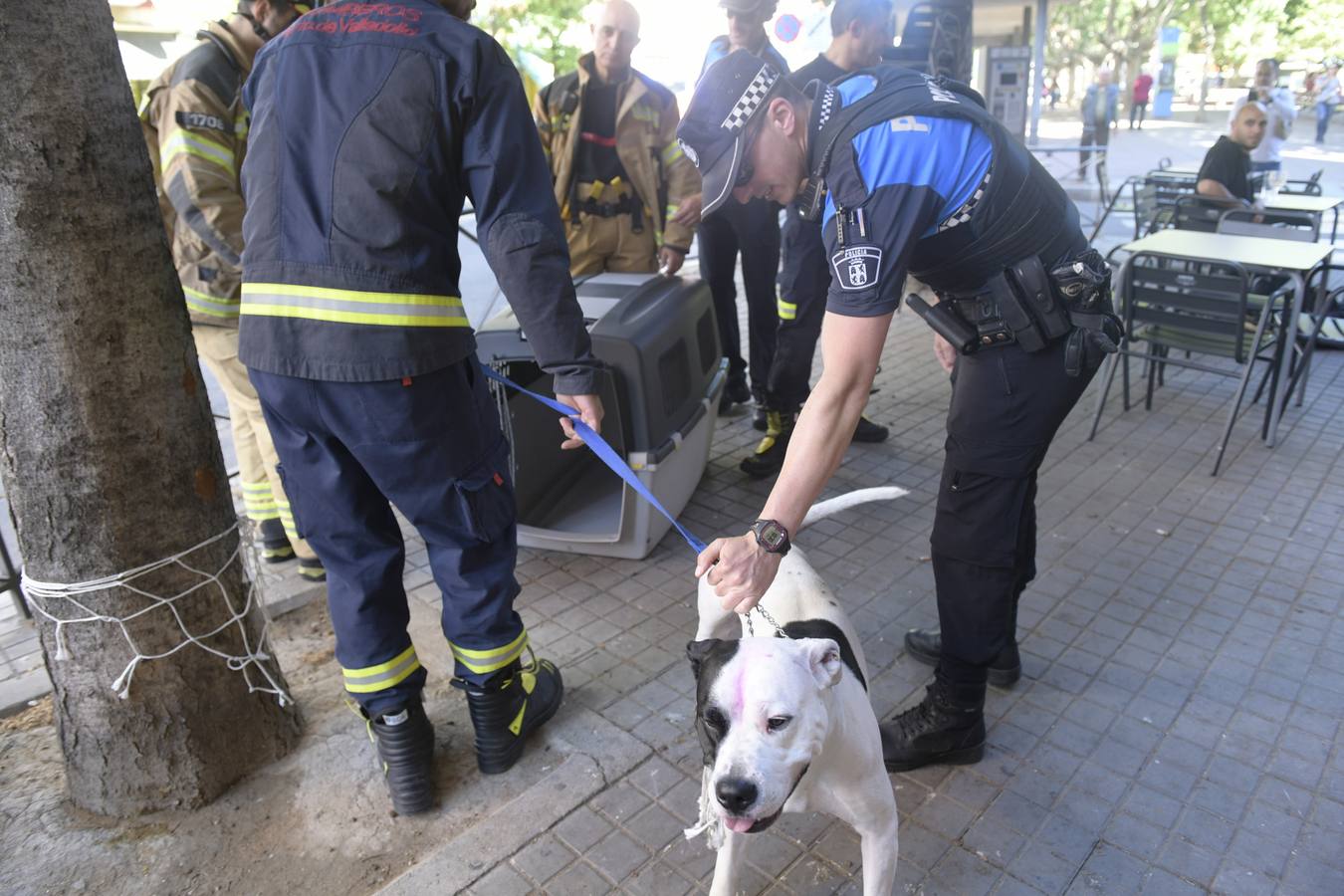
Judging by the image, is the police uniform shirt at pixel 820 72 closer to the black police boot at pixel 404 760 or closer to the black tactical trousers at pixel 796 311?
the black tactical trousers at pixel 796 311

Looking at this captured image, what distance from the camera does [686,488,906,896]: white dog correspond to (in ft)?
5.53

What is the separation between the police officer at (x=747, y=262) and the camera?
4.91 m

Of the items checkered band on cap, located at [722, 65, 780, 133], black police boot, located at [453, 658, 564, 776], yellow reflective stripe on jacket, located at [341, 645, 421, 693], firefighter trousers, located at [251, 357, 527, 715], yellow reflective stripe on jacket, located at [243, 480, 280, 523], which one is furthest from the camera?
yellow reflective stripe on jacket, located at [243, 480, 280, 523]

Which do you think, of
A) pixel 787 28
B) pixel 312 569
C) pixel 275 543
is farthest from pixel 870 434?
pixel 787 28

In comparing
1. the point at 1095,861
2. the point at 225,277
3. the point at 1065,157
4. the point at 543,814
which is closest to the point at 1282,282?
the point at 1095,861

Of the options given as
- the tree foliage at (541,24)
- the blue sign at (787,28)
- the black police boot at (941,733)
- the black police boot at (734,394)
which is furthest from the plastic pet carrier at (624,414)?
the tree foliage at (541,24)

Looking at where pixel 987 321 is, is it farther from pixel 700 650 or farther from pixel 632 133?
pixel 632 133

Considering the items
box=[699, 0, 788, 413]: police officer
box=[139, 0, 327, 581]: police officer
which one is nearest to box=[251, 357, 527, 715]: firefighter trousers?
box=[139, 0, 327, 581]: police officer

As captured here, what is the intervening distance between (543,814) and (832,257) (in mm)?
1779

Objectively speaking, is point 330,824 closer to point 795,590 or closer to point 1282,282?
point 795,590

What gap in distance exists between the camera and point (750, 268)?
5422mm

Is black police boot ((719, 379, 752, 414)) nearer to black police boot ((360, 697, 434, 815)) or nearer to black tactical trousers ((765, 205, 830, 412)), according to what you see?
black tactical trousers ((765, 205, 830, 412))

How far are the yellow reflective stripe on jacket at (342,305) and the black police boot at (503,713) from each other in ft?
3.75

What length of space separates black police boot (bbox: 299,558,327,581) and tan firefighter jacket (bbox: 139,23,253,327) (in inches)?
51.3
